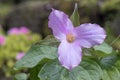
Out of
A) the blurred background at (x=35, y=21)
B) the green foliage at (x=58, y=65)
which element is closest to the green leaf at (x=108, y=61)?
the green foliage at (x=58, y=65)

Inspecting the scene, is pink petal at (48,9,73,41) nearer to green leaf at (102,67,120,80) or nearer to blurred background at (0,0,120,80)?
green leaf at (102,67,120,80)

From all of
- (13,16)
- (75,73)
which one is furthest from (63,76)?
(13,16)

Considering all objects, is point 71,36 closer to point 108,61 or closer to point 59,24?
point 59,24

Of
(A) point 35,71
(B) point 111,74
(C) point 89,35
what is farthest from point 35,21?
(C) point 89,35

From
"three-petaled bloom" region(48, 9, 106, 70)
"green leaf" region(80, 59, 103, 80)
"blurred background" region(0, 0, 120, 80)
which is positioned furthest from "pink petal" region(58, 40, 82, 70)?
"blurred background" region(0, 0, 120, 80)

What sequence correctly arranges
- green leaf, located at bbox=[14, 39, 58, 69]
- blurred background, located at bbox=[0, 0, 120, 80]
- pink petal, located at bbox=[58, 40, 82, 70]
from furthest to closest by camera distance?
blurred background, located at bbox=[0, 0, 120, 80], green leaf, located at bbox=[14, 39, 58, 69], pink petal, located at bbox=[58, 40, 82, 70]

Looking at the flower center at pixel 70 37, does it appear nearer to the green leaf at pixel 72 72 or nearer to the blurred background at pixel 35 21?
the green leaf at pixel 72 72

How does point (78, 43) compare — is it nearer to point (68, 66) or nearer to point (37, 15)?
point (68, 66)
